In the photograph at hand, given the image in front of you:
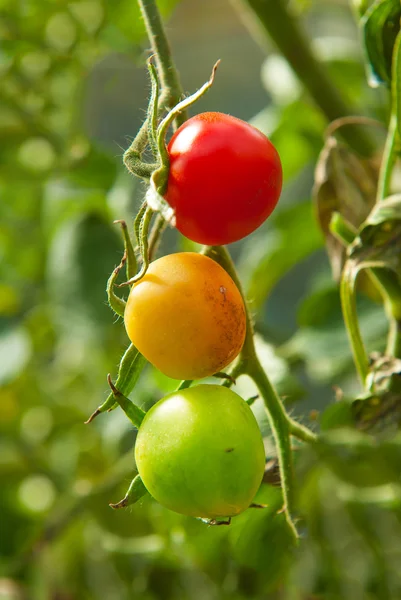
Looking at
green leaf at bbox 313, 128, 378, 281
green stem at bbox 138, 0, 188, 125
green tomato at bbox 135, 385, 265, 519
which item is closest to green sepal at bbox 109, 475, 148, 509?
green tomato at bbox 135, 385, 265, 519

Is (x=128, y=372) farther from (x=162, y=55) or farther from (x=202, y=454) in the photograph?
(x=162, y=55)

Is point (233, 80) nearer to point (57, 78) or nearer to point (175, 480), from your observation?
point (57, 78)

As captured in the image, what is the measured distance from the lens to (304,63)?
756mm

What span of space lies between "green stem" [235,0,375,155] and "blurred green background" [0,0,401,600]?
3 cm

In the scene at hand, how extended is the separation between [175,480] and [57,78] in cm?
68

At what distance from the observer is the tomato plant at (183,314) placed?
0.32 meters

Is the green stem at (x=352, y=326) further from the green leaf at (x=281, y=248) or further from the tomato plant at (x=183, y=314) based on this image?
the green leaf at (x=281, y=248)

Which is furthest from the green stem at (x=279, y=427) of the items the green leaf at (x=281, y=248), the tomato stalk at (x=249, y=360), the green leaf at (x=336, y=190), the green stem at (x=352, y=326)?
the green leaf at (x=281, y=248)

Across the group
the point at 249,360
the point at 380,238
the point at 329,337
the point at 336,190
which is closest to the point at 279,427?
the point at 249,360

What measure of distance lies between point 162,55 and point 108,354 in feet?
1.92

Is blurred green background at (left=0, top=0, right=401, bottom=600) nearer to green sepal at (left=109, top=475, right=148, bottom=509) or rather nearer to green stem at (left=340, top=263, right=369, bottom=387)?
green stem at (left=340, top=263, right=369, bottom=387)

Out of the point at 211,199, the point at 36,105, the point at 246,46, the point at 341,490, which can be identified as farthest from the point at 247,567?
the point at 246,46

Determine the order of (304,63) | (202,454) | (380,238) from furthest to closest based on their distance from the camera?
(304,63)
(380,238)
(202,454)

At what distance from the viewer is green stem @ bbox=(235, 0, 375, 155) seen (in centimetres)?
74
